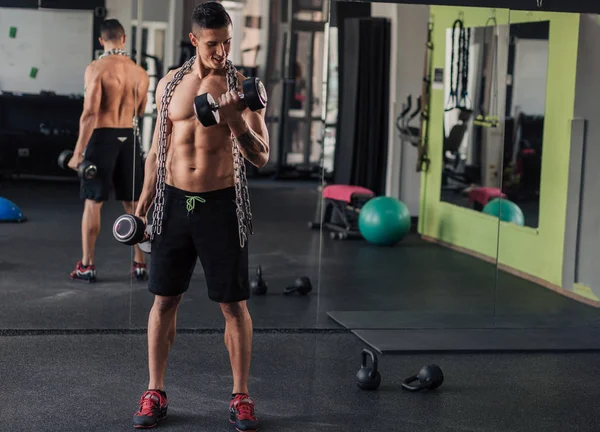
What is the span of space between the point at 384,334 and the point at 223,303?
156 cm

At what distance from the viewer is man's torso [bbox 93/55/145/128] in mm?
4773

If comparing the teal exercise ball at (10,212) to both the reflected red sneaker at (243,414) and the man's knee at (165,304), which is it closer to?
the man's knee at (165,304)

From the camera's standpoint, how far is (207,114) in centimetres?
292

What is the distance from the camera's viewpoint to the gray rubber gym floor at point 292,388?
11.3 ft

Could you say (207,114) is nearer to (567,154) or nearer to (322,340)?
(322,340)

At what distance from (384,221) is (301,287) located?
0.61 metres

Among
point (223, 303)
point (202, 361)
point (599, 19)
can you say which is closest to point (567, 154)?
point (599, 19)

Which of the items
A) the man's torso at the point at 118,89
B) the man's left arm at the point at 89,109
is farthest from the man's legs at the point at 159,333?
the man's left arm at the point at 89,109

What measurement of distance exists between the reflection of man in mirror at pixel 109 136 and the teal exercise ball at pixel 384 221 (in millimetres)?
1224

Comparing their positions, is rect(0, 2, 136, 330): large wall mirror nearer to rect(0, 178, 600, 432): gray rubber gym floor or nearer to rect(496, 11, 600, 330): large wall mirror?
rect(0, 178, 600, 432): gray rubber gym floor

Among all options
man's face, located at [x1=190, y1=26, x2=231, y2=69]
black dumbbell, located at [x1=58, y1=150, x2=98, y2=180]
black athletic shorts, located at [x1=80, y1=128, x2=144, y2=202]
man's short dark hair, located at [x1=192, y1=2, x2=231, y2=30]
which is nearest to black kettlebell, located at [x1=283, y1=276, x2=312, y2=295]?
black athletic shorts, located at [x1=80, y1=128, x2=144, y2=202]

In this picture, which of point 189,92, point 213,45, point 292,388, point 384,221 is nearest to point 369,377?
point 292,388

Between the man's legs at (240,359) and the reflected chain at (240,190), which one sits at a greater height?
the reflected chain at (240,190)

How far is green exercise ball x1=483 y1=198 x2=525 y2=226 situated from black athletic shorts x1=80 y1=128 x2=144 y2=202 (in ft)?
6.37
